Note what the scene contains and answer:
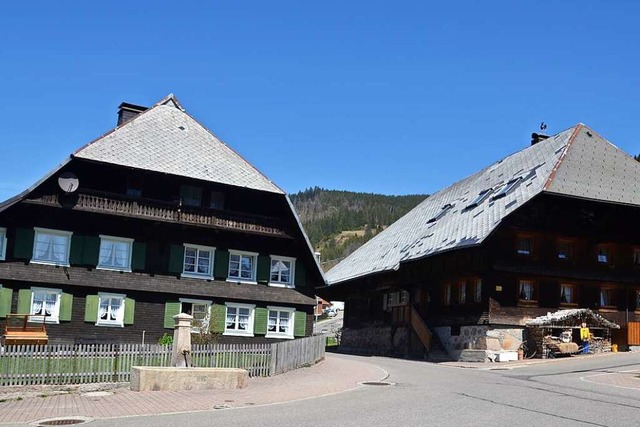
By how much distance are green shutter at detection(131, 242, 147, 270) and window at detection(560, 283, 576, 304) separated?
20856mm

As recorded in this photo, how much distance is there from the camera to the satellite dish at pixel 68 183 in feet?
100

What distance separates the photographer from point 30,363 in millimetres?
21031

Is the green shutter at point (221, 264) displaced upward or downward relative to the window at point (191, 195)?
downward

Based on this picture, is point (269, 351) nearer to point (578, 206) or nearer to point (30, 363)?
point (30, 363)

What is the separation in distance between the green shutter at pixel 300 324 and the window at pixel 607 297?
15534mm

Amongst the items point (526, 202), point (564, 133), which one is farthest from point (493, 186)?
point (526, 202)

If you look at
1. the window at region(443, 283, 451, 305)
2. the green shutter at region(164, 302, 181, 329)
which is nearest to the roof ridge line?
the window at region(443, 283, 451, 305)

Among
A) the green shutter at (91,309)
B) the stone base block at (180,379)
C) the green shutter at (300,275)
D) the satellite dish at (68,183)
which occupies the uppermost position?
the satellite dish at (68,183)

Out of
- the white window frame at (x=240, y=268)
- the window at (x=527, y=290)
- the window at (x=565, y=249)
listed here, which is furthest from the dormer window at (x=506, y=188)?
the white window frame at (x=240, y=268)

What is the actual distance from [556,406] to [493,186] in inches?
1080

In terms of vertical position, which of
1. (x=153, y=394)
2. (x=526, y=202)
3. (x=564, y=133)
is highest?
(x=564, y=133)

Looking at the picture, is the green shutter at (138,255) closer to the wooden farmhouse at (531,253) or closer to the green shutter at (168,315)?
the green shutter at (168,315)

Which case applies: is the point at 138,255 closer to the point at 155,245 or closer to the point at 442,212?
the point at 155,245

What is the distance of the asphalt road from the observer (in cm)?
1385
